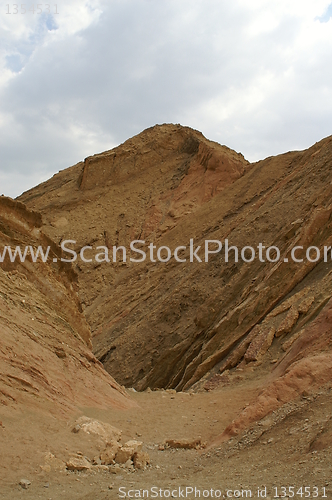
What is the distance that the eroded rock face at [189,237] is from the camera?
41.1ft

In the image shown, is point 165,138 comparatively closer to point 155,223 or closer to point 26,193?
point 155,223

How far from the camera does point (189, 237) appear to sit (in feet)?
72.5

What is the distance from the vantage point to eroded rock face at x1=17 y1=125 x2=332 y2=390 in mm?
12531

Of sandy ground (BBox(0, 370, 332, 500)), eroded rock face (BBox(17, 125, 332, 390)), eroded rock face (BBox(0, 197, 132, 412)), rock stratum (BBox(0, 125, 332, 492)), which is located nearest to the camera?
sandy ground (BBox(0, 370, 332, 500))

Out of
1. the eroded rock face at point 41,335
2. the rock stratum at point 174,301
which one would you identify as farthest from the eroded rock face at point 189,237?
the eroded rock face at point 41,335

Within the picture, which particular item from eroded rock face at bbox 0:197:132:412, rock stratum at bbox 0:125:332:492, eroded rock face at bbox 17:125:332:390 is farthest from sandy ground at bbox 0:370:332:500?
eroded rock face at bbox 17:125:332:390

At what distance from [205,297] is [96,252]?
33.9 ft

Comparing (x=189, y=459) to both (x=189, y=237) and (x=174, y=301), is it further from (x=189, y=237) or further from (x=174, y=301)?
(x=189, y=237)

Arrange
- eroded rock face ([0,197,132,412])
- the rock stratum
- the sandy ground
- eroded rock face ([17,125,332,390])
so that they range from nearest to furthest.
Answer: the sandy ground < eroded rock face ([0,197,132,412]) < the rock stratum < eroded rock face ([17,125,332,390])

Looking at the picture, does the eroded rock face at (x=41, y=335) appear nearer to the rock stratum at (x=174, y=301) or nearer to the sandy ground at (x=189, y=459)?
the rock stratum at (x=174, y=301)

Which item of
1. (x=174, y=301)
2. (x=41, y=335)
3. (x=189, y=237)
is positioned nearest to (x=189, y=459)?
(x=41, y=335)

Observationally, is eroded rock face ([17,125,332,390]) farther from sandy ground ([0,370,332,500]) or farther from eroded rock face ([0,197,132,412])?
eroded rock face ([0,197,132,412])

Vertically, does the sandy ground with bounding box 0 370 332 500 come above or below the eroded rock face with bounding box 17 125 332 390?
below

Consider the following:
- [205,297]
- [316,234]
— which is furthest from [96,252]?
[316,234]
